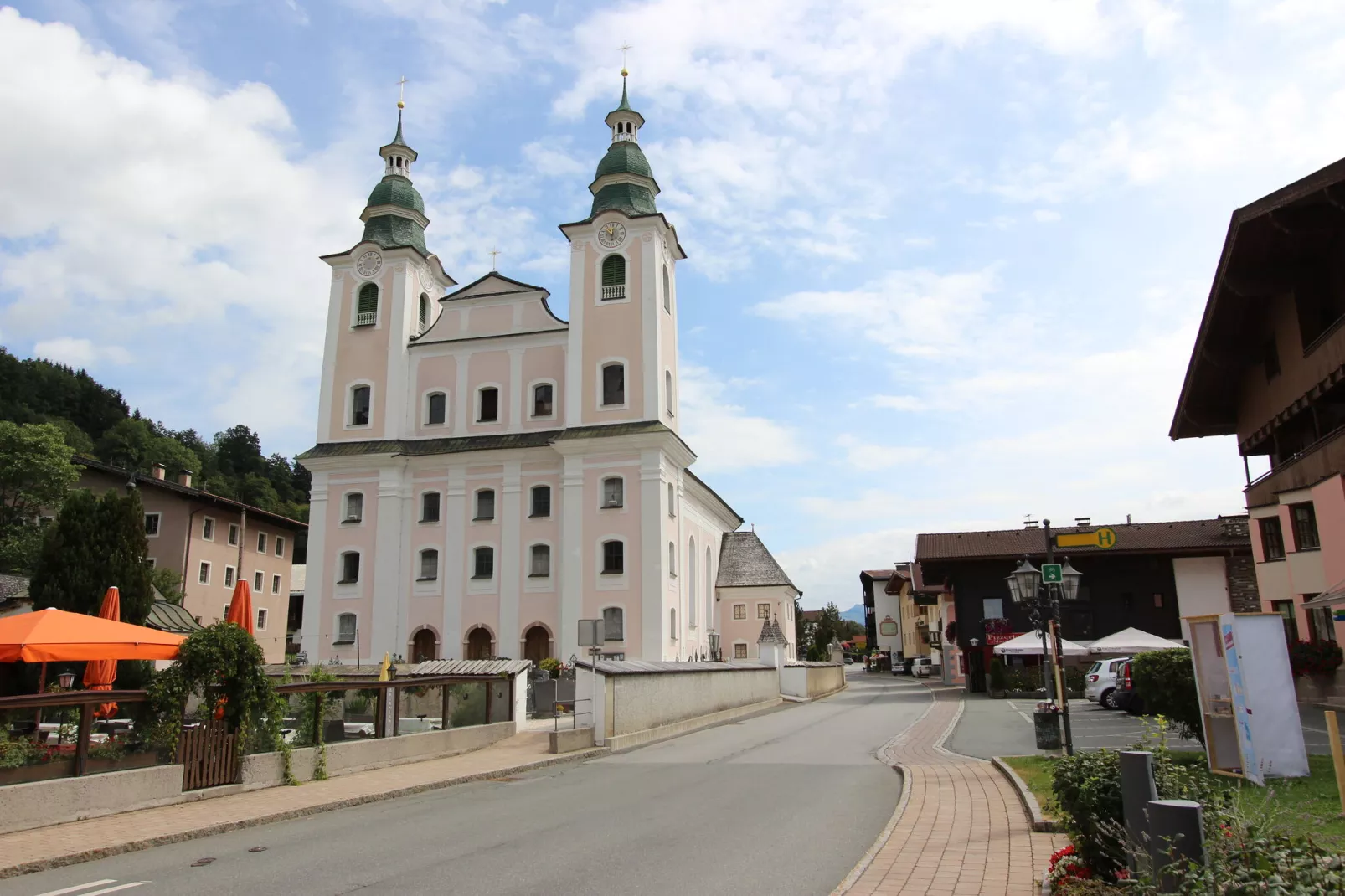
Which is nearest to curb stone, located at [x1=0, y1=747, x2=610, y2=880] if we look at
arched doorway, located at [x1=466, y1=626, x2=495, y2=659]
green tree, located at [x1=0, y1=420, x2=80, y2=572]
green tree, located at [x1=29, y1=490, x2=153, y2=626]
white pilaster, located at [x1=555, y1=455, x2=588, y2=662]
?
white pilaster, located at [x1=555, y1=455, x2=588, y2=662]

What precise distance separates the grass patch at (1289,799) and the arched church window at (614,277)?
102 ft

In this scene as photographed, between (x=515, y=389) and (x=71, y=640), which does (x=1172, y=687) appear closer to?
(x=71, y=640)

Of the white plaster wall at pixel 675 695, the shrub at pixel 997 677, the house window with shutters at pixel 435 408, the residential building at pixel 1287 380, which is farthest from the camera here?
the house window with shutters at pixel 435 408

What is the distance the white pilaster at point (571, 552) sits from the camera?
39250 millimetres

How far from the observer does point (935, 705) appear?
1372 inches

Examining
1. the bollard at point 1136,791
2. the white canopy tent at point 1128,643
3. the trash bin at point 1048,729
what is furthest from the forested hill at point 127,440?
the bollard at point 1136,791

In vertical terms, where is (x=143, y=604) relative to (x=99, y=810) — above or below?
above

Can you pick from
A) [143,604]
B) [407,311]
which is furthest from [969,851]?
[407,311]

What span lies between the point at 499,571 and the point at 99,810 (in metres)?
29.6

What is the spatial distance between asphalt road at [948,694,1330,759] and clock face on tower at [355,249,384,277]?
31815 millimetres

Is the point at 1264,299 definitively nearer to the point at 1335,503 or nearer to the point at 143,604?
the point at 1335,503

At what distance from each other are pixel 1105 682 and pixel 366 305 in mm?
34577

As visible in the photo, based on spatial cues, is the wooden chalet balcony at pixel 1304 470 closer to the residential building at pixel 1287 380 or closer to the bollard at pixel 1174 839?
the residential building at pixel 1287 380

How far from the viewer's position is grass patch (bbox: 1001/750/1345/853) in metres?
7.33
